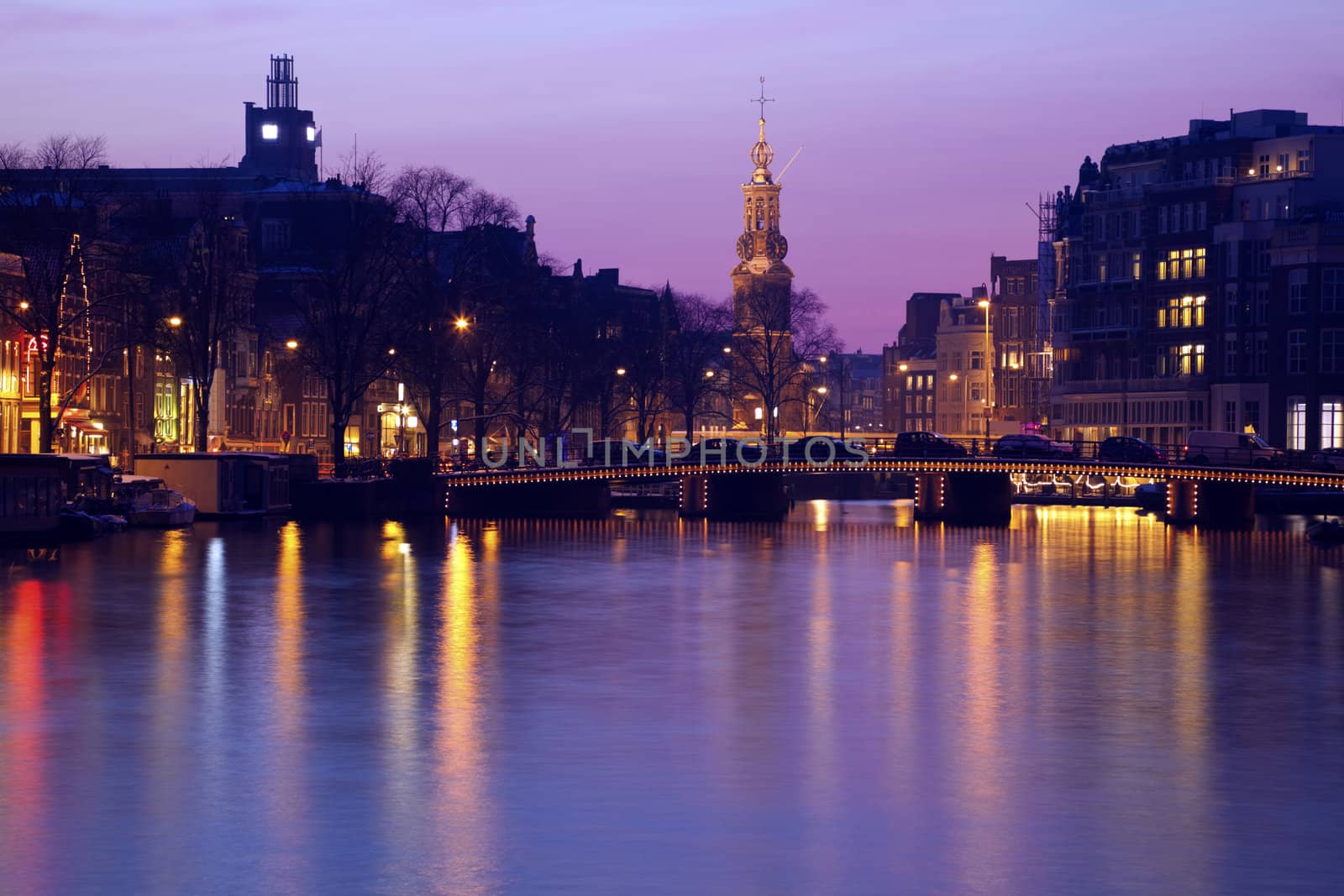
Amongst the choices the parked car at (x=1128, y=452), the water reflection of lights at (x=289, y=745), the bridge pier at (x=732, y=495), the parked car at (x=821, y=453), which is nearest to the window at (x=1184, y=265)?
the parked car at (x=1128, y=452)

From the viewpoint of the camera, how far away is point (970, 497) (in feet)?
434

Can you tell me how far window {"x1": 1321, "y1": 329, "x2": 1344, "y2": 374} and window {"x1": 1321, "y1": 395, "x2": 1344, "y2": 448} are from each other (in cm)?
182

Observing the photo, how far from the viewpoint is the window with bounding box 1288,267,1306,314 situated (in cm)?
14312

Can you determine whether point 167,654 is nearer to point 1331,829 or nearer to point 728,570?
point 1331,829

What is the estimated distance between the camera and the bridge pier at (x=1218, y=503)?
124312 mm

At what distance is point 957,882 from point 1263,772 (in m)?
9.76

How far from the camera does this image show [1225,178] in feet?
512

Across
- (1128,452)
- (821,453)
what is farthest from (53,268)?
(1128,452)

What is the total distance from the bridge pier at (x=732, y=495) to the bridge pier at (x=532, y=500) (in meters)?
5.70

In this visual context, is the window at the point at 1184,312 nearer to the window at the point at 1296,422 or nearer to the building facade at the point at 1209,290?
the building facade at the point at 1209,290

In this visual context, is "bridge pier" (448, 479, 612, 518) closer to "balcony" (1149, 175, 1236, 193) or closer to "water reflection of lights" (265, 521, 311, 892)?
"balcony" (1149, 175, 1236, 193)

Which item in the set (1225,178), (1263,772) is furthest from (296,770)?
(1225,178)

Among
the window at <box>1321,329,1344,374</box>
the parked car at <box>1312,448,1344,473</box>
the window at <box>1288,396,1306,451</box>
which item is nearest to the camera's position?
the parked car at <box>1312,448,1344,473</box>

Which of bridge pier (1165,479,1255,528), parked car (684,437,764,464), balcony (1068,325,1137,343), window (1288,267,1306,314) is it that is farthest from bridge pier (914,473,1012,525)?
balcony (1068,325,1137,343)
